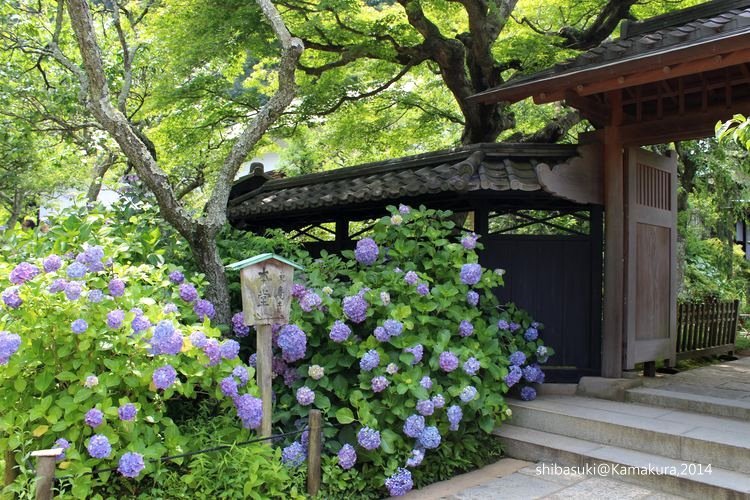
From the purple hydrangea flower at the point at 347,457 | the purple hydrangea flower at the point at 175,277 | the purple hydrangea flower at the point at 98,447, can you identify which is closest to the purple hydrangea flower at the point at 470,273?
the purple hydrangea flower at the point at 347,457

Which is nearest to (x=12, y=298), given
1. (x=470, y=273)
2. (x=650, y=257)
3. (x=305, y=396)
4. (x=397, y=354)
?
(x=305, y=396)

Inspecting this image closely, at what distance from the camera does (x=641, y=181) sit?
24.3ft

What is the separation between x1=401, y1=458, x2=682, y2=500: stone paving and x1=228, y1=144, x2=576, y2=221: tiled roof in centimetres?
267

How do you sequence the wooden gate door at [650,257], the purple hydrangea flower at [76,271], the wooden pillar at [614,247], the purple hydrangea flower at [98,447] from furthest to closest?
the wooden gate door at [650,257] < the wooden pillar at [614,247] < the purple hydrangea flower at [76,271] < the purple hydrangea flower at [98,447]

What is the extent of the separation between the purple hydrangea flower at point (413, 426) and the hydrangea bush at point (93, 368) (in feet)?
3.97

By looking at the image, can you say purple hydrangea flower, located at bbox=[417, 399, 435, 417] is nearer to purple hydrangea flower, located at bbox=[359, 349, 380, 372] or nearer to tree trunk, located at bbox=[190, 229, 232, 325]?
purple hydrangea flower, located at bbox=[359, 349, 380, 372]

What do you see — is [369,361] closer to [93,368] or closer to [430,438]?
[430,438]

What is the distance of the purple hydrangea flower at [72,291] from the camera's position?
13.4 ft

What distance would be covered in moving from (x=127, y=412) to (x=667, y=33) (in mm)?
5448

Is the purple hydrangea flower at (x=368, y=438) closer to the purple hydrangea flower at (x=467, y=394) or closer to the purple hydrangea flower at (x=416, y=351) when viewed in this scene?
the purple hydrangea flower at (x=416, y=351)

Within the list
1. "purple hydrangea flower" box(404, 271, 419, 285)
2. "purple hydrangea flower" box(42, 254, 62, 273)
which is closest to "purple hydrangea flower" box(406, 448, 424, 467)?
"purple hydrangea flower" box(404, 271, 419, 285)

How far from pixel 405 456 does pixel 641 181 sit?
4.36 m

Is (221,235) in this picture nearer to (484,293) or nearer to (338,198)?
(338,198)

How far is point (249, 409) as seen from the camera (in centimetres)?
451
